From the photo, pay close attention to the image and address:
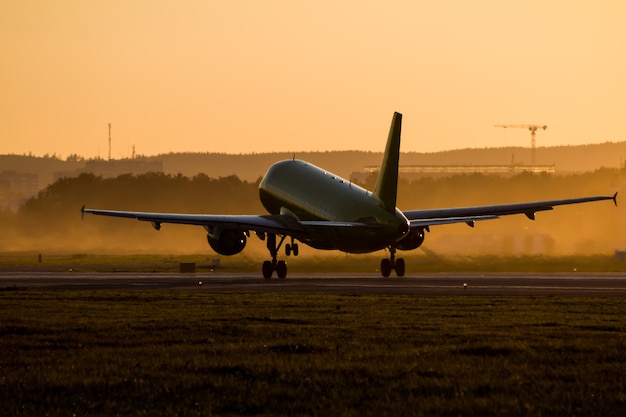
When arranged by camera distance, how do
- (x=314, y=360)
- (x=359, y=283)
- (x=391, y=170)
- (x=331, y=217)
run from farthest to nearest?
1. (x=331, y=217)
2. (x=359, y=283)
3. (x=391, y=170)
4. (x=314, y=360)

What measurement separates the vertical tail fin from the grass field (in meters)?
19.8

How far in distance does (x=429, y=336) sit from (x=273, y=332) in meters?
4.19

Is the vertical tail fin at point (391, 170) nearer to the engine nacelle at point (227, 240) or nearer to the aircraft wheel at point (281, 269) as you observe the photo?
the aircraft wheel at point (281, 269)

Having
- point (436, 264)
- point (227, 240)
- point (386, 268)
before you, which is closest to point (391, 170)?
point (386, 268)

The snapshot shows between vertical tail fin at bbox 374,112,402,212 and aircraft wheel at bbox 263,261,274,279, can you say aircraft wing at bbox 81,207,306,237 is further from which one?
vertical tail fin at bbox 374,112,402,212

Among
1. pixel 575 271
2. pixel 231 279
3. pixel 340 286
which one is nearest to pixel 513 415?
pixel 340 286

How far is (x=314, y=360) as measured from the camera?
2741 cm

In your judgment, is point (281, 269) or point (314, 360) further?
point (281, 269)

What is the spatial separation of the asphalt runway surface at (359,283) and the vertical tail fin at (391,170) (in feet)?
13.8

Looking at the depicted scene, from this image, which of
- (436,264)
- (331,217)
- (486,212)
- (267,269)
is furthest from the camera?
(436,264)

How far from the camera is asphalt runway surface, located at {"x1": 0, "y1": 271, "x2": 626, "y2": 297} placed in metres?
56.5

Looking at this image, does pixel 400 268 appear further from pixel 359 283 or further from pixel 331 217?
pixel 359 283

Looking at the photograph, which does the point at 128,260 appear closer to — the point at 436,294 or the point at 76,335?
the point at 436,294

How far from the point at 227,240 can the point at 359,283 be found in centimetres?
961
